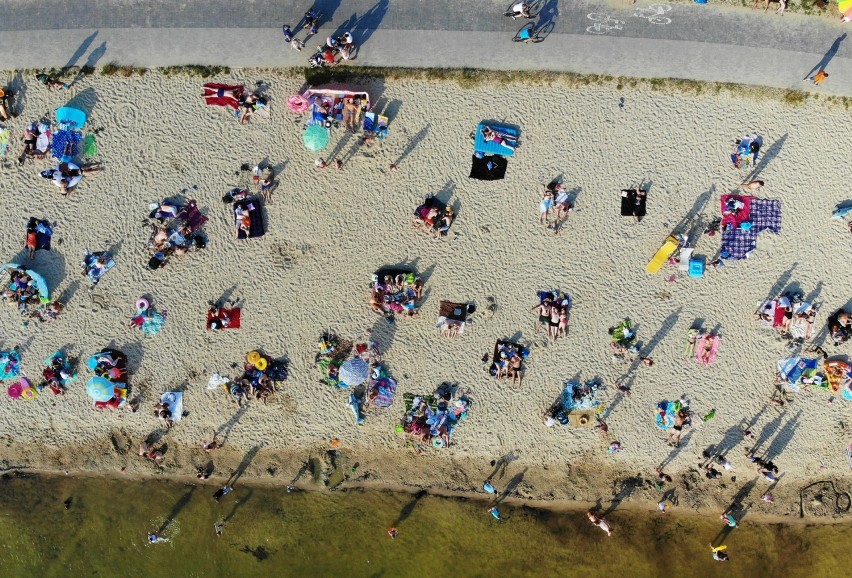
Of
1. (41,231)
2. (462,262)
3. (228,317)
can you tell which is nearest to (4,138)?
(41,231)

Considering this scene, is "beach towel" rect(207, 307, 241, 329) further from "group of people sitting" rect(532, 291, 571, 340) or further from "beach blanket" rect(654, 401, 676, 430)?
"beach blanket" rect(654, 401, 676, 430)

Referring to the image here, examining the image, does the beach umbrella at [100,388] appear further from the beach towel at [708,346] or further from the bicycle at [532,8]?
the beach towel at [708,346]

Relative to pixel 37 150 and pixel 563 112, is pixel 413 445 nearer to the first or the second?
pixel 563 112

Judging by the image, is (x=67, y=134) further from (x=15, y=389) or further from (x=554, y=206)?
(x=554, y=206)

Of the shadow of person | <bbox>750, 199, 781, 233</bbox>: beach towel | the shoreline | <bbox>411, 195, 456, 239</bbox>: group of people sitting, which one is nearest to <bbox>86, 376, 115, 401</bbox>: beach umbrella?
the shoreline

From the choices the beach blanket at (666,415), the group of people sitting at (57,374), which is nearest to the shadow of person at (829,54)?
the beach blanket at (666,415)

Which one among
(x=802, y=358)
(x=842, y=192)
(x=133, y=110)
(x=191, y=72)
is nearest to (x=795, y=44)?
(x=842, y=192)
